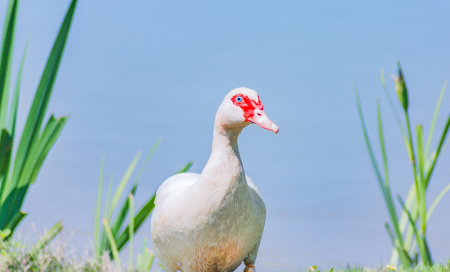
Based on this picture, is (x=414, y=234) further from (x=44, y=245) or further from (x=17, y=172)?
(x=17, y=172)

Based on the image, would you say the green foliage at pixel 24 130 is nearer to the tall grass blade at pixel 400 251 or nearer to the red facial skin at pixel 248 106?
the red facial skin at pixel 248 106

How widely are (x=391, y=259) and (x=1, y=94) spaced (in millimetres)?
2750

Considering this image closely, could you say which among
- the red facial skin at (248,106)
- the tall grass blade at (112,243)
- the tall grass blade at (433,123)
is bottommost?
the tall grass blade at (112,243)

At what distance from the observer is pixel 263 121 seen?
5.03ft

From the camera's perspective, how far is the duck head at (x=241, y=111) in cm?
155

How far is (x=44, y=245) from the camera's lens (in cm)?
227

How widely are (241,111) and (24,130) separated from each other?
154cm

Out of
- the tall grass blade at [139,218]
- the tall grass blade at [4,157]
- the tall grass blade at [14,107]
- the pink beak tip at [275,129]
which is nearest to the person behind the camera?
the pink beak tip at [275,129]

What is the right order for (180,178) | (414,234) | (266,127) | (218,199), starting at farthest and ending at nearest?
(414,234)
(180,178)
(218,199)
(266,127)

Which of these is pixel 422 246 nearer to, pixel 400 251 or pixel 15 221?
pixel 400 251

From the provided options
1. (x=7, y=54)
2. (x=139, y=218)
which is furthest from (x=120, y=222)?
(x=7, y=54)

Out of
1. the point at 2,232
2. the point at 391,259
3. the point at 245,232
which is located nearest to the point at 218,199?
the point at 245,232

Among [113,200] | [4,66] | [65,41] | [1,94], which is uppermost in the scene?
[65,41]

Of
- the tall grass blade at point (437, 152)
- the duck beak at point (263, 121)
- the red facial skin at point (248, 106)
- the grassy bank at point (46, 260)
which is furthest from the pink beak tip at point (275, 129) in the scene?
the tall grass blade at point (437, 152)
